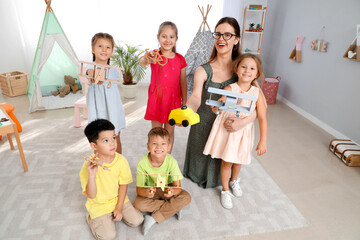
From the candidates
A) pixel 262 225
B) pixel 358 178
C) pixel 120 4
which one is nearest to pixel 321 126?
pixel 358 178

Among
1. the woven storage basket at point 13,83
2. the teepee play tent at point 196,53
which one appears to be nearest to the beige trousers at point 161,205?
the teepee play tent at point 196,53

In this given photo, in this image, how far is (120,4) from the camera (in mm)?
4340

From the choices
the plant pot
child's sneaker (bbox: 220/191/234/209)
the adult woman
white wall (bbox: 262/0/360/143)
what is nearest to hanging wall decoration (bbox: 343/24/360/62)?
white wall (bbox: 262/0/360/143)

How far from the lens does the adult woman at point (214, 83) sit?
5.92 ft

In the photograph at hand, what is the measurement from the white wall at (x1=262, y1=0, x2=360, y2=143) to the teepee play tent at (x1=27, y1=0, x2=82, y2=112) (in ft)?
10.8

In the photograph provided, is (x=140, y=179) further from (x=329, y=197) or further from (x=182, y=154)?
(x=329, y=197)

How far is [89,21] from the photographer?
4.32 m

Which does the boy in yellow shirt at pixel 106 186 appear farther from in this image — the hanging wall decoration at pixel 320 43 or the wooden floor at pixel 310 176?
the hanging wall decoration at pixel 320 43

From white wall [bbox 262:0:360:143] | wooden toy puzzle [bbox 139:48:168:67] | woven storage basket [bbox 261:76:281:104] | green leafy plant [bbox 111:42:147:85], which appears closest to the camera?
wooden toy puzzle [bbox 139:48:168:67]

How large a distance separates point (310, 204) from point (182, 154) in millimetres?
1257

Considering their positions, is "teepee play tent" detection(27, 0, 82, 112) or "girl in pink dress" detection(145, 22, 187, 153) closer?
"girl in pink dress" detection(145, 22, 187, 153)

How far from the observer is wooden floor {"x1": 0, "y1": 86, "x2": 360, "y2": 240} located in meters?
1.92

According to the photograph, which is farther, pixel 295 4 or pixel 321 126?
pixel 295 4

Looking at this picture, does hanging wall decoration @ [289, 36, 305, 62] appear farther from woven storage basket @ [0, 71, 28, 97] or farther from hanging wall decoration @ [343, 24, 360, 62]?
woven storage basket @ [0, 71, 28, 97]
